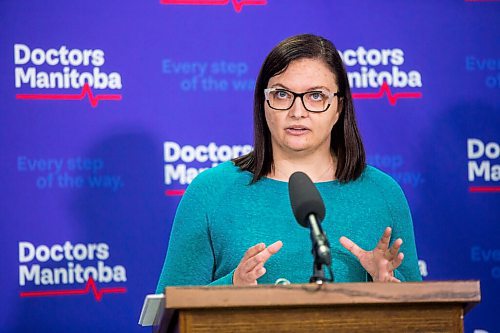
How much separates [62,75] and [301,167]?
1.19m

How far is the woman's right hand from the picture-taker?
7.14ft

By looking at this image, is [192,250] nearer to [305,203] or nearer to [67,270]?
[305,203]

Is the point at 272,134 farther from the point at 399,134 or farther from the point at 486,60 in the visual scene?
the point at 486,60

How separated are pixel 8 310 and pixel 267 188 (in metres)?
1.24

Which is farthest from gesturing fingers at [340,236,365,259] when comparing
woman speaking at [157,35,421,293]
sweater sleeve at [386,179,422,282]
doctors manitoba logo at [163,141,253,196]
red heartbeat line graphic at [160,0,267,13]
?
red heartbeat line graphic at [160,0,267,13]

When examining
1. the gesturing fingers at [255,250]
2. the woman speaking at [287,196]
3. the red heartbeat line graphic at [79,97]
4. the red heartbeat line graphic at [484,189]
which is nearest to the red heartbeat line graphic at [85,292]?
the red heartbeat line graphic at [79,97]

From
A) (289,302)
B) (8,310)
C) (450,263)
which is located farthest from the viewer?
(450,263)

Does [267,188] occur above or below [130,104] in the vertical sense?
below

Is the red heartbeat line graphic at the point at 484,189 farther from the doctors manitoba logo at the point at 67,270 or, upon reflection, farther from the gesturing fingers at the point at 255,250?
the gesturing fingers at the point at 255,250

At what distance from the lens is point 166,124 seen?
353 centimetres

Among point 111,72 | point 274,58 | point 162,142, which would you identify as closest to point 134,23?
point 111,72

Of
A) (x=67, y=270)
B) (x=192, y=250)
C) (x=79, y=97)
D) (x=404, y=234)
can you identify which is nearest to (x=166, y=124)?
(x=79, y=97)

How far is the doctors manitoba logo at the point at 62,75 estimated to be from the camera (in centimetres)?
344

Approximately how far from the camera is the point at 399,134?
371 cm
